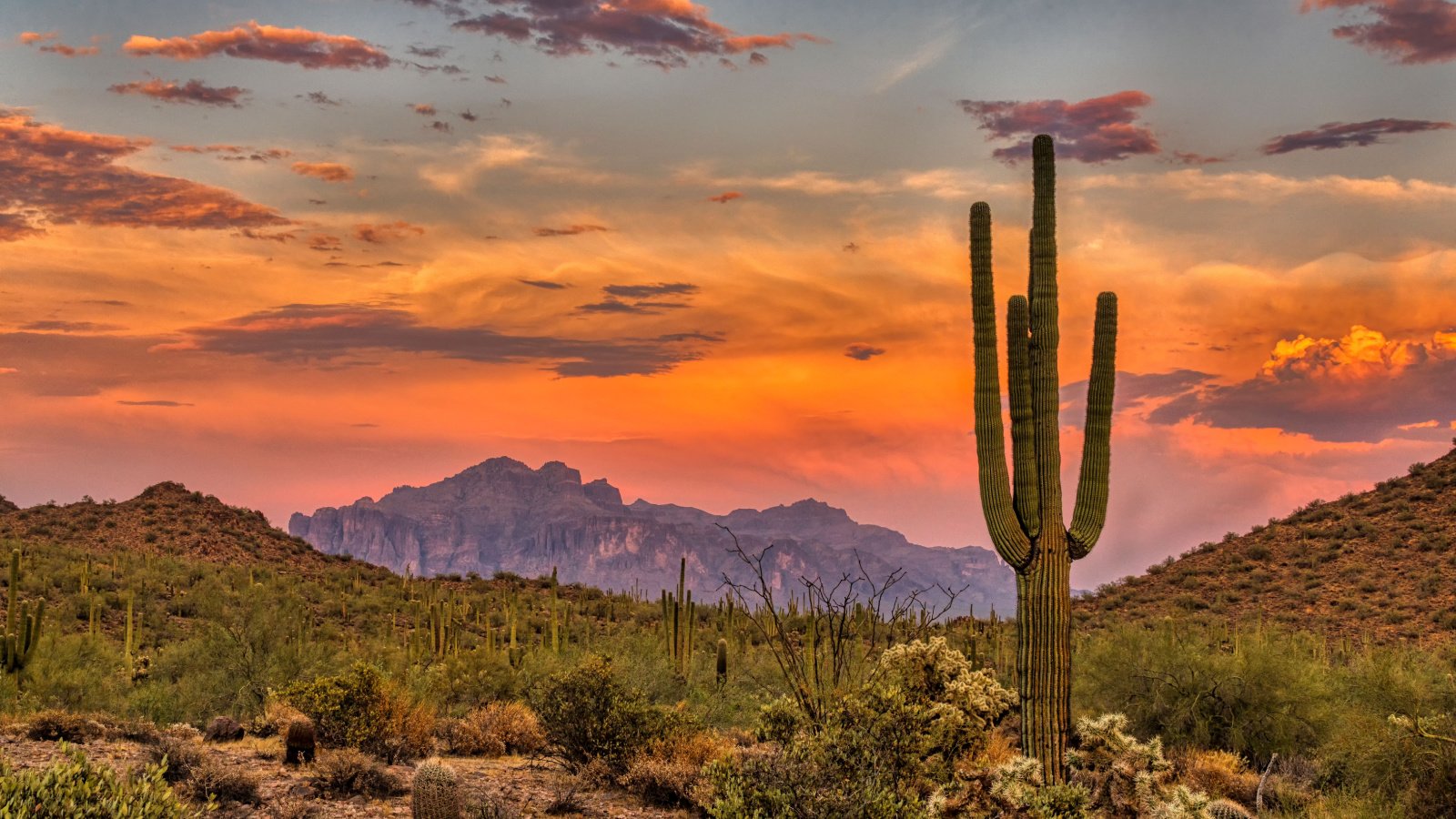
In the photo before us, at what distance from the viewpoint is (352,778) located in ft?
43.9

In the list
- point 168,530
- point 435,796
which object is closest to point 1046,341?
point 435,796

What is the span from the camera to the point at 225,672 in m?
20.6

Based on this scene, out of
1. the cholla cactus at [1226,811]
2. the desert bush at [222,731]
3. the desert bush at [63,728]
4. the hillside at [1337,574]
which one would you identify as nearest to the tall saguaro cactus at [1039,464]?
the cholla cactus at [1226,811]

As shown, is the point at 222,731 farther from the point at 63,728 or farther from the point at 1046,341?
the point at 1046,341

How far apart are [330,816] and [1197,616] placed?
113ft

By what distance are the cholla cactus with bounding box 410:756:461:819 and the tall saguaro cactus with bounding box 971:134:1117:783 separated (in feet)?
21.6

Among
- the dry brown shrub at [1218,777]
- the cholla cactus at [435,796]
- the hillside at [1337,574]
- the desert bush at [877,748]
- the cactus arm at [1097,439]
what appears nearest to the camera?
the desert bush at [877,748]

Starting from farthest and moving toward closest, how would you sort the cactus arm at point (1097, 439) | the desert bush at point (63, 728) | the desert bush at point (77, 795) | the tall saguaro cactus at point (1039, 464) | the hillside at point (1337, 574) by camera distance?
the hillside at point (1337, 574)
the desert bush at point (63, 728)
the cactus arm at point (1097, 439)
the tall saguaro cactus at point (1039, 464)
the desert bush at point (77, 795)

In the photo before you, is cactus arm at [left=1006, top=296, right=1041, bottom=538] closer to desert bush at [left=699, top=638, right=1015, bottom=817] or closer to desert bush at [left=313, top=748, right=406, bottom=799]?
desert bush at [left=699, top=638, right=1015, bottom=817]

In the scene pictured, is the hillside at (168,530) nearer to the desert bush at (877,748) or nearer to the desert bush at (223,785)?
the desert bush at (223,785)

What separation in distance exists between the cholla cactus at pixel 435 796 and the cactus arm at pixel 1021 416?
7185 millimetres

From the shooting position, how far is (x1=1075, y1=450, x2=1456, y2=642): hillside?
35156 mm

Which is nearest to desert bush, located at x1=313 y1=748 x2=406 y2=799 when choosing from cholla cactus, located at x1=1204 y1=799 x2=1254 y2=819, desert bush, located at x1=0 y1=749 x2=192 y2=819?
desert bush, located at x1=0 y1=749 x2=192 y2=819

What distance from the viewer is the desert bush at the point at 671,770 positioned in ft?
44.7
